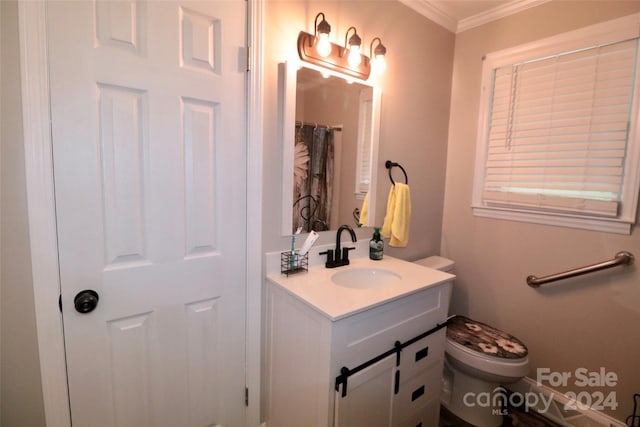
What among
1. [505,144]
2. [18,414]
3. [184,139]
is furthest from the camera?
[505,144]

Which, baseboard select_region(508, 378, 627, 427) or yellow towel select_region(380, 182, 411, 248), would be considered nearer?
baseboard select_region(508, 378, 627, 427)

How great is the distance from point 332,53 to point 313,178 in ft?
2.04

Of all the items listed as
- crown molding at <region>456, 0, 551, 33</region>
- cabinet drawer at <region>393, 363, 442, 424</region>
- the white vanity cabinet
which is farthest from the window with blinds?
cabinet drawer at <region>393, 363, 442, 424</region>

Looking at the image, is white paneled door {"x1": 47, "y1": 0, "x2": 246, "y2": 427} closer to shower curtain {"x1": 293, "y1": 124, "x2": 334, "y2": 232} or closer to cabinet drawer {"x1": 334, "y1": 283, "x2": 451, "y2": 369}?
shower curtain {"x1": 293, "y1": 124, "x2": 334, "y2": 232}

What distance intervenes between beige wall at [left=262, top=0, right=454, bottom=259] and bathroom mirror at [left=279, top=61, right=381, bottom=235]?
6 cm

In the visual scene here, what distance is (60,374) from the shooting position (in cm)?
96

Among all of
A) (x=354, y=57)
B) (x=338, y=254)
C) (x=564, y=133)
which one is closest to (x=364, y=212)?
(x=338, y=254)

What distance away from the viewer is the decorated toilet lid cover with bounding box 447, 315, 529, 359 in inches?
61.5

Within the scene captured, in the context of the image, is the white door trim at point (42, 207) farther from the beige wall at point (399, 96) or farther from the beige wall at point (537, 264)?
the beige wall at point (537, 264)

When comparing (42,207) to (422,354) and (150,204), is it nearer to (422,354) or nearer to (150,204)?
(150,204)

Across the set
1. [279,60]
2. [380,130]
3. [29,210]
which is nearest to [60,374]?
[29,210]

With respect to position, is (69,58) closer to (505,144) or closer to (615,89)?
(505,144)

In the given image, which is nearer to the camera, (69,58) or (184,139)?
(69,58)

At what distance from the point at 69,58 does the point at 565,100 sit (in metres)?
2.29
